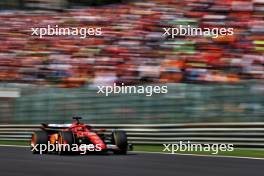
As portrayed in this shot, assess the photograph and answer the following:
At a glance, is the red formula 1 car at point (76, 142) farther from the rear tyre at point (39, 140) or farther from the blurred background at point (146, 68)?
the blurred background at point (146, 68)

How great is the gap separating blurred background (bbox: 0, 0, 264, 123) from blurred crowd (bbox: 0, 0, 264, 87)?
0.03m

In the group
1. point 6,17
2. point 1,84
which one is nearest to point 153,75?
point 1,84

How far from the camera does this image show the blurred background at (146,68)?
44.4 feet

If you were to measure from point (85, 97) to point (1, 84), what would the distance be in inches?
124

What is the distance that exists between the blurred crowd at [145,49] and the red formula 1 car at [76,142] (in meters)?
2.72

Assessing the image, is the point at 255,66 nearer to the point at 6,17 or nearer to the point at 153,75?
the point at 153,75

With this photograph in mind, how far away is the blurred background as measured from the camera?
13.5m

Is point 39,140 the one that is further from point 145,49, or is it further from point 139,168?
point 145,49

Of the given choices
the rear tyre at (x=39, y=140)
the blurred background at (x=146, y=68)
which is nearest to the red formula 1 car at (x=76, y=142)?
the rear tyre at (x=39, y=140)

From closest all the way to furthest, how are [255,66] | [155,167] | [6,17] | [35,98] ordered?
1. [155,167]
2. [255,66]
3. [35,98]
4. [6,17]

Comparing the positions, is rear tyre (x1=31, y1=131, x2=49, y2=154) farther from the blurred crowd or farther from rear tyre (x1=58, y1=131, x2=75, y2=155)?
the blurred crowd

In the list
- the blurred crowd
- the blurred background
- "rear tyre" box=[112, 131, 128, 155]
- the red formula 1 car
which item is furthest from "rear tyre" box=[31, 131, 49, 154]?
the blurred crowd

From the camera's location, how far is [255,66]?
44.6ft

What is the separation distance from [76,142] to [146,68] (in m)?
4.25
